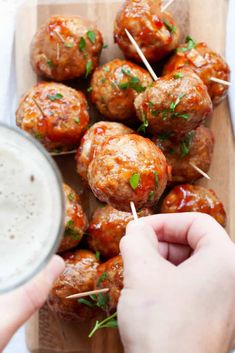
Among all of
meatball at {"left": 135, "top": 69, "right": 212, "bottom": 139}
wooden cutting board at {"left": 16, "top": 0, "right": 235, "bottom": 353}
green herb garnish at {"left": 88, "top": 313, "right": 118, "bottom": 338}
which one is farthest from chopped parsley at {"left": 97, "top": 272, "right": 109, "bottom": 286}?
meatball at {"left": 135, "top": 69, "right": 212, "bottom": 139}

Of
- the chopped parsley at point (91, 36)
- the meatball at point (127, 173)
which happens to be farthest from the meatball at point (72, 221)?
the chopped parsley at point (91, 36)

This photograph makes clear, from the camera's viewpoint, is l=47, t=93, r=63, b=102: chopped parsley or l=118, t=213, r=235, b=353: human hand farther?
l=47, t=93, r=63, b=102: chopped parsley

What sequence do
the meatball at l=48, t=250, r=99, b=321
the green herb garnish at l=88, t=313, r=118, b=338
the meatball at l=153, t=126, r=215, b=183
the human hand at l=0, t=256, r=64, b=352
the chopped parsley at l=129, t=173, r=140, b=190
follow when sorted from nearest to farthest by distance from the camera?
1. the human hand at l=0, t=256, r=64, b=352
2. the chopped parsley at l=129, t=173, r=140, b=190
3. the green herb garnish at l=88, t=313, r=118, b=338
4. the meatball at l=48, t=250, r=99, b=321
5. the meatball at l=153, t=126, r=215, b=183

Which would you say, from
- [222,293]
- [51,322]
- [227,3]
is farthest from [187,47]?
[51,322]

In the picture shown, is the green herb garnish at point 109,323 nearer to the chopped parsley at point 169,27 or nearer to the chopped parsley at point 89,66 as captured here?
the chopped parsley at point 89,66

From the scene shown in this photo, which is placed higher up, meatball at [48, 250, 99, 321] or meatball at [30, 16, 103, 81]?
meatball at [30, 16, 103, 81]

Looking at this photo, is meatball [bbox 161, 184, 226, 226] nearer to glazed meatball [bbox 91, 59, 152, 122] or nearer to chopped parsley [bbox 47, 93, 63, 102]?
glazed meatball [bbox 91, 59, 152, 122]

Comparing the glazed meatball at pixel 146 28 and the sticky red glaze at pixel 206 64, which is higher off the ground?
the glazed meatball at pixel 146 28
